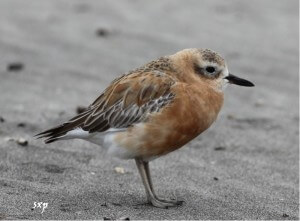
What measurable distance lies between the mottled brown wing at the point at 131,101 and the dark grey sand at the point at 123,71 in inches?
21.8

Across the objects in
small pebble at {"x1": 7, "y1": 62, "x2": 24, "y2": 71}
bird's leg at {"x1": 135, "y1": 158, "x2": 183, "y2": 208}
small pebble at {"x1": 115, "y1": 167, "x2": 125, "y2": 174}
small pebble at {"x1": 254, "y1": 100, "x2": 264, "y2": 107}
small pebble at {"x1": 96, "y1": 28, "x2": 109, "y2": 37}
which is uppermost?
bird's leg at {"x1": 135, "y1": 158, "x2": 183, "y2": 208}

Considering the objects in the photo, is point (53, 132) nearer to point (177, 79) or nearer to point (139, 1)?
point (177, 79)

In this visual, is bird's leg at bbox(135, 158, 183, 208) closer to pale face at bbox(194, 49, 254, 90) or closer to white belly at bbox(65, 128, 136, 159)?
white belly at bbox(65, 128, 136, 159)

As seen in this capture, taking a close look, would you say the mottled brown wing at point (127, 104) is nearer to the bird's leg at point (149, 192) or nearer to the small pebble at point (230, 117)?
the bird's leg at point (149, 192)

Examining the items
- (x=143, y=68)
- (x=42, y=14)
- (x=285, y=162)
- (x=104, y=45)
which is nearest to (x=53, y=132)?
(x=143, y=68)

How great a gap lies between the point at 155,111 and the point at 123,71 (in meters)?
3.93

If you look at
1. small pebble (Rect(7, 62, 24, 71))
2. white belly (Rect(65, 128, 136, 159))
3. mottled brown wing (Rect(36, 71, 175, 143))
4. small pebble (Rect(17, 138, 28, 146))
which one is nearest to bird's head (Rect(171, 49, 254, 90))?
mottled brown wing (Rect(36, 71, 175, 143))

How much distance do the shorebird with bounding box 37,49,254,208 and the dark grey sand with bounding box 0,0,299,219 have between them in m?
0.41

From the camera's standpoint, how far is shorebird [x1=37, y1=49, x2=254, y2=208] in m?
6.38

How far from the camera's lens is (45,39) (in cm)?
1117

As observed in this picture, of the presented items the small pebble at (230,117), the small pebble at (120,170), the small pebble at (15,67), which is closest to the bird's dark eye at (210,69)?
the small pebble at (120,170)

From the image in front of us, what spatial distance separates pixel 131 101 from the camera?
6648 millimetres

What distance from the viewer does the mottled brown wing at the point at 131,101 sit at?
650 cm

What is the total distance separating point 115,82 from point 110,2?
5.94 meters
